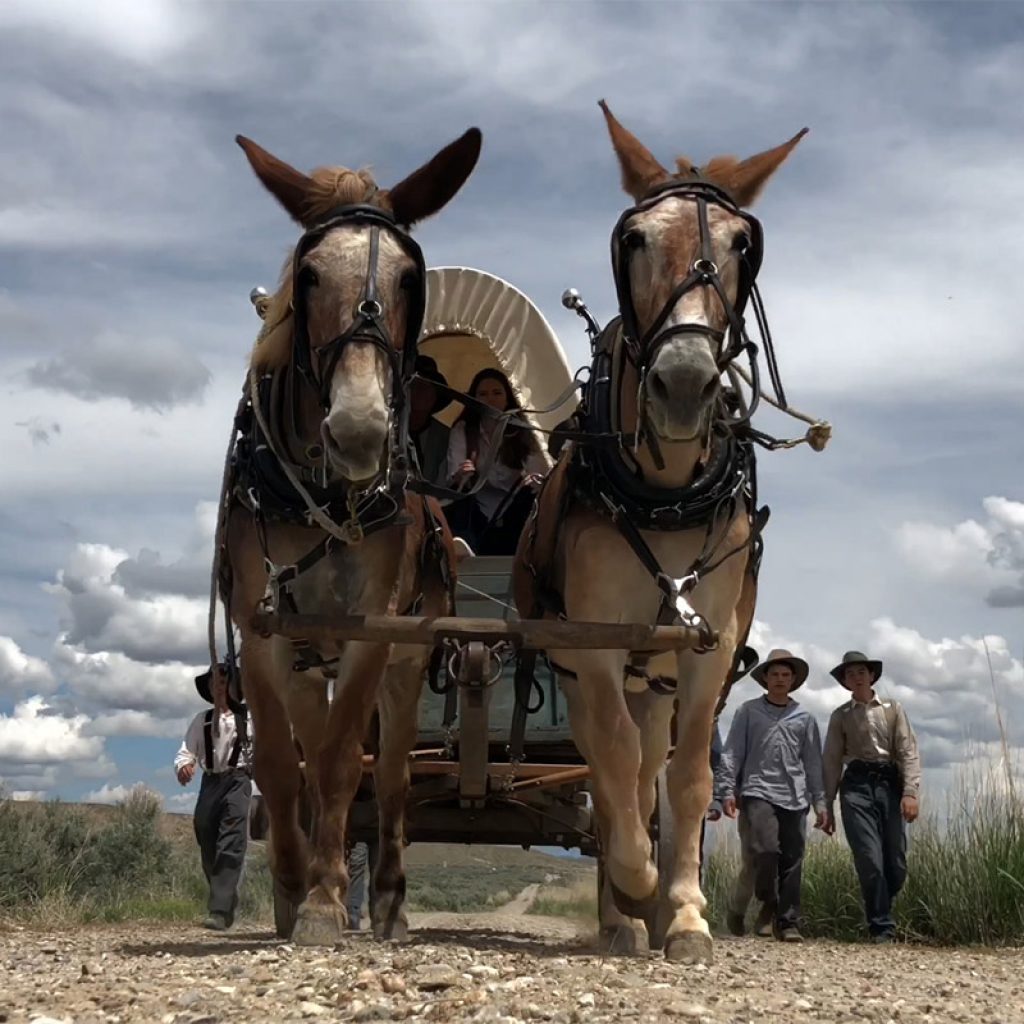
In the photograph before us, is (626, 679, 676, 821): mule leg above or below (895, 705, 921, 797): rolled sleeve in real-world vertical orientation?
below

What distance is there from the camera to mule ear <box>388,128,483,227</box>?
6.08m

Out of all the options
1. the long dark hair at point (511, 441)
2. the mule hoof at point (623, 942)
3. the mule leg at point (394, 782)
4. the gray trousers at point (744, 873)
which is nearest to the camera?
the mule hoof at point (623, 942)

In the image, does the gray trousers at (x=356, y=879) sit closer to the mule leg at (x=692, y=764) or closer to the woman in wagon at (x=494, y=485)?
the woman in wagon at (x=494, y=485)

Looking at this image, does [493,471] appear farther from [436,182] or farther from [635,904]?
[635,904]

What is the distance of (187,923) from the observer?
12055mm

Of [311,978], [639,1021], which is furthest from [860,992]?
[311,978]

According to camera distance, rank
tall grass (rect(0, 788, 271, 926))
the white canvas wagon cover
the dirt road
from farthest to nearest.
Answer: tall grass (rect(0, 788, 271, 926)) < the white canvas wagon cover < the dirt road

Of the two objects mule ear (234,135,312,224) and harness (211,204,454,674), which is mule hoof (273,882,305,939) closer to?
harness (211,204,454,674)

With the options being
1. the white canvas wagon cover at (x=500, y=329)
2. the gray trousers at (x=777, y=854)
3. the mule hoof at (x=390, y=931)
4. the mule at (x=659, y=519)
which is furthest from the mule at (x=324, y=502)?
the gray trousers at (x=777, y=854)

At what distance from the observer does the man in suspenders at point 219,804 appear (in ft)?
36.3

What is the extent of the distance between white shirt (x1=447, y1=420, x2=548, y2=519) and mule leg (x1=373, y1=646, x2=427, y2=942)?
1.61m

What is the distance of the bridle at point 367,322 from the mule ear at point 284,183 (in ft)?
0.58

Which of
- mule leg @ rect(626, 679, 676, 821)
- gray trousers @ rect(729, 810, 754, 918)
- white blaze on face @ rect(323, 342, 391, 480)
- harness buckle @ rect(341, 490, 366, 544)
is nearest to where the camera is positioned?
white blaze on face @ rect(323, 342, 391, 480)

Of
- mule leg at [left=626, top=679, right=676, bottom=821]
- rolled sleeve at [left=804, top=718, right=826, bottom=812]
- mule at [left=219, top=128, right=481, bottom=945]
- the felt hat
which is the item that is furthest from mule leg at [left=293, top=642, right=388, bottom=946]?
rolled sleeve at [left=804, top=718, right=826, bottom=812]
